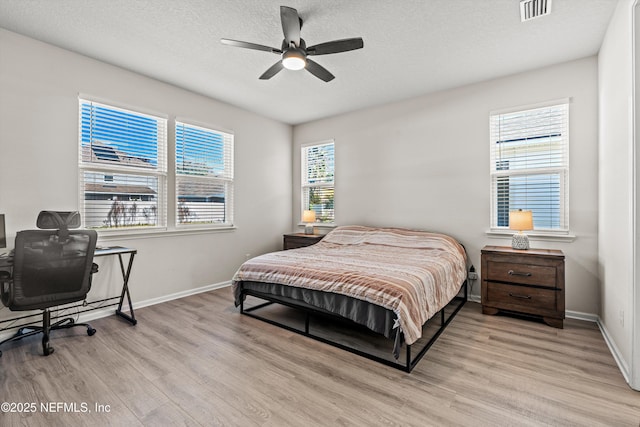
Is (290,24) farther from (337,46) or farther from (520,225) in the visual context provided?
(520,225)

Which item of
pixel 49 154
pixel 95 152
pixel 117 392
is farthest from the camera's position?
pixel 95 152

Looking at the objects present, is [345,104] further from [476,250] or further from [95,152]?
[95,152]

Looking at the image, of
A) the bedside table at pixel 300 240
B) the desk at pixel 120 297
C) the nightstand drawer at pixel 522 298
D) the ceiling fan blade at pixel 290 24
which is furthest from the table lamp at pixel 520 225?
the desk at pixel 120 297

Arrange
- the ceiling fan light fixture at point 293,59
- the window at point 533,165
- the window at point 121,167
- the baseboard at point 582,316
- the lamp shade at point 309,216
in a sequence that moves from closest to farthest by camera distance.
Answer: the ceiling fan light fixture at point 293,59 → the baseboard at point 582,316 → the window at point 121,167 → the window at point 533,165 → the lamp shade at point 309,216

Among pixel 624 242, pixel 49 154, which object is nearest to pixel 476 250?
pixel 624 242

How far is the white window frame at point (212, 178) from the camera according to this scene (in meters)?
3.91

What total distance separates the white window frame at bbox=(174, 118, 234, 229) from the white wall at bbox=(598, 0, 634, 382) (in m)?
4.35

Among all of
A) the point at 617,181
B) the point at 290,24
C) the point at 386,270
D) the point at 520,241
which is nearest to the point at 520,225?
the point at 520,241

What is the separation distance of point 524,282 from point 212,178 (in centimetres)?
413

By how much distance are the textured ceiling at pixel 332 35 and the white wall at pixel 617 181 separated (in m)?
0.40

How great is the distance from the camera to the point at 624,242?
6.82 ft

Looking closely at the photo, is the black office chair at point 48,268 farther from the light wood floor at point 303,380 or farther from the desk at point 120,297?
the light wood floor at point 303,380

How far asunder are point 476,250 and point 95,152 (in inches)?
184

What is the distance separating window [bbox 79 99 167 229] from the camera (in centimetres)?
314
